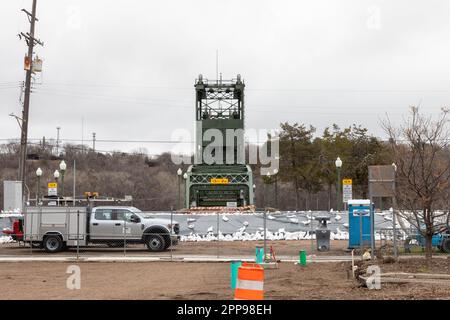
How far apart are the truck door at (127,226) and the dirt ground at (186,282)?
5071mm

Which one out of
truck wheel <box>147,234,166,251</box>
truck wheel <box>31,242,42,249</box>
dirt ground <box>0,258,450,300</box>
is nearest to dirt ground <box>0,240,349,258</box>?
truck wheel <box>31,242,42,249</box>

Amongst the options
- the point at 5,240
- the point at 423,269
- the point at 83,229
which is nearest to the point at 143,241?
the point at 83,229

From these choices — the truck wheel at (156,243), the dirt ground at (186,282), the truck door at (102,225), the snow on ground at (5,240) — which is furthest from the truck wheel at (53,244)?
the snow on ground at (5,240)

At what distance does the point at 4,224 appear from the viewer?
31.9 m

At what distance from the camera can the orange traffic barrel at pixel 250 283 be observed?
29.9 feet

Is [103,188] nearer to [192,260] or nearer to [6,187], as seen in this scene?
[6,187]

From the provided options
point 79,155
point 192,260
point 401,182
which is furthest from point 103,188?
point 401,182

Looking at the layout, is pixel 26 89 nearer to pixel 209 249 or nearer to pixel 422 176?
pixel 209 249

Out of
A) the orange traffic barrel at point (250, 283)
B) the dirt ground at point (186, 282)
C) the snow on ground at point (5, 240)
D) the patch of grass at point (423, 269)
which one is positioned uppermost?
the orange traffic barrel at point (250, 283)

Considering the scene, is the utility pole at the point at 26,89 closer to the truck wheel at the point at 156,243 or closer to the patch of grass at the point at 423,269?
the truck wheel at the point at 156,243

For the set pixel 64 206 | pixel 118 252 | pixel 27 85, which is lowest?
pixel 118 252

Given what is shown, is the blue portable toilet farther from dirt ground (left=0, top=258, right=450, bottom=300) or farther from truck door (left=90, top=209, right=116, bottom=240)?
truck door (left=90, top=209, right=116, bottom=240)

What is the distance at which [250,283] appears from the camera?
9.16 meters
